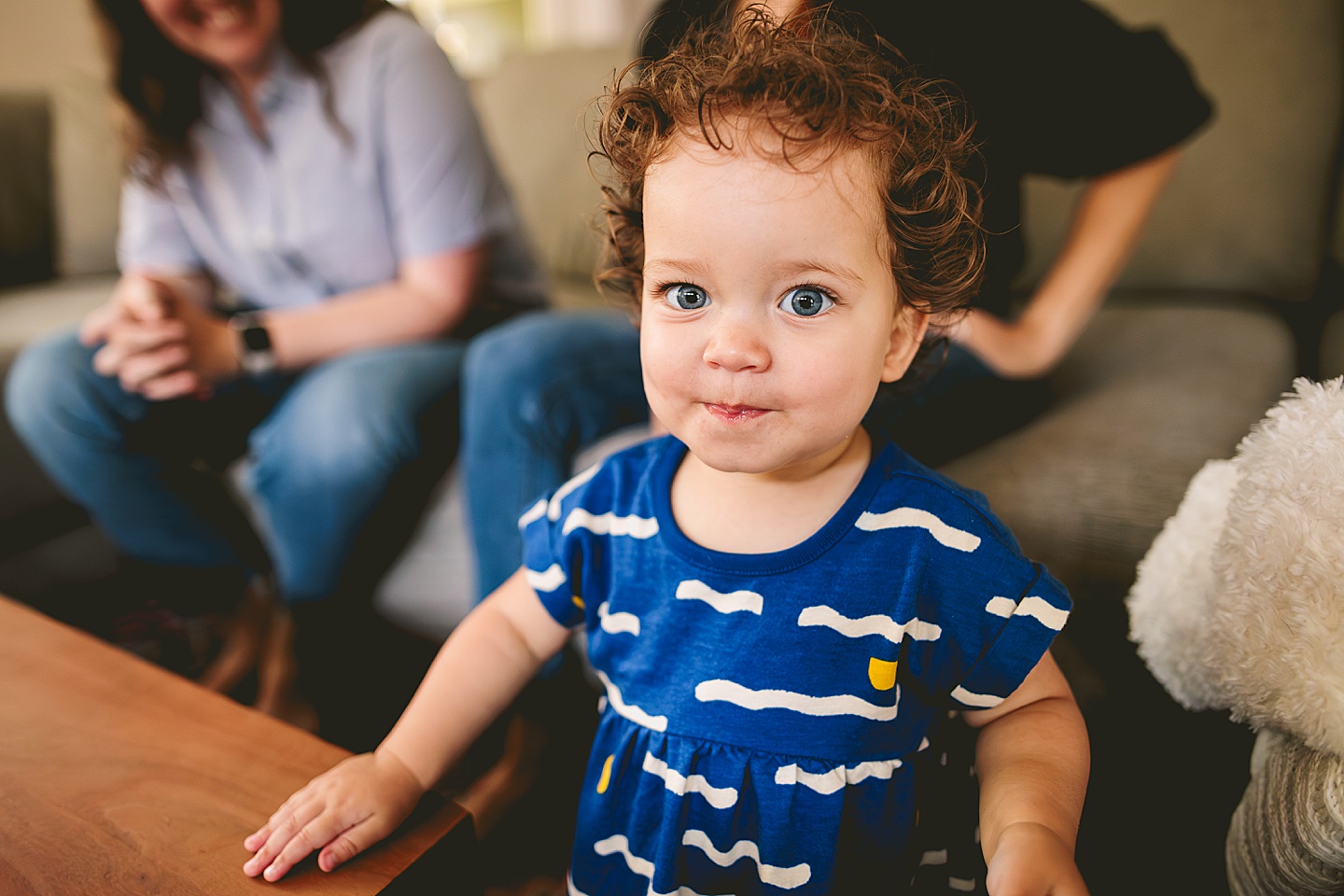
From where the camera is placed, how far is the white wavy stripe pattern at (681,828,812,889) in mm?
485

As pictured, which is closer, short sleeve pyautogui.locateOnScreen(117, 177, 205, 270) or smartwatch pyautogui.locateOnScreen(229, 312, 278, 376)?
smartwatch pyautogui.locateOnScreen(229, 312, 278, 376)

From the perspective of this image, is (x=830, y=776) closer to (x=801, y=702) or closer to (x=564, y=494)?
(x=801, y=702)

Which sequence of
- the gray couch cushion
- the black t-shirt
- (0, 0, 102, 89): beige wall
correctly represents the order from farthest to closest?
(0, 0, 102, 89): beige wall
the black t-shirt
the gray couch cushion

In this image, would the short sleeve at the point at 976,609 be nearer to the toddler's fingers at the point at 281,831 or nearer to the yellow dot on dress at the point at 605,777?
the yellow dot on dress at the point at 605,777

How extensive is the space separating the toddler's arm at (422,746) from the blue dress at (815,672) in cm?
9

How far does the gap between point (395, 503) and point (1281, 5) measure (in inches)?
52.3

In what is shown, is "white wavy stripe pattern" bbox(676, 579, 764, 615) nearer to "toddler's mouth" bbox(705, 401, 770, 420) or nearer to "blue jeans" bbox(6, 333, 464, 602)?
"toddler's mouth" bbox(705, 401, 770, 420)

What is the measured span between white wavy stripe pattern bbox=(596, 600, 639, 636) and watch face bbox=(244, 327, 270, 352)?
688 millimetres

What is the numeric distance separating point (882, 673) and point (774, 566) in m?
0.09

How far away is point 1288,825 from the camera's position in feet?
1.34

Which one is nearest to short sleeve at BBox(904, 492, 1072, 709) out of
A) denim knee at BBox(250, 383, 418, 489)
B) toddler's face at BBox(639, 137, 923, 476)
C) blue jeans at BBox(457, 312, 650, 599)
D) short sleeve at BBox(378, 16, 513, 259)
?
toddler's face at BBox(639, 137, 923, 476)

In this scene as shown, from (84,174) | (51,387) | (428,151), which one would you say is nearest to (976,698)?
(428,151)

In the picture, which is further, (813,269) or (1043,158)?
(1043,158)

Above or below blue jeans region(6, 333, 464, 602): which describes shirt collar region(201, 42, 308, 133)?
above
